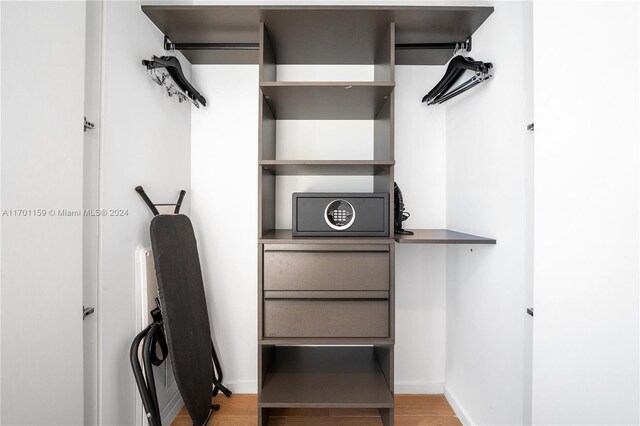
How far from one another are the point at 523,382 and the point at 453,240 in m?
0.62

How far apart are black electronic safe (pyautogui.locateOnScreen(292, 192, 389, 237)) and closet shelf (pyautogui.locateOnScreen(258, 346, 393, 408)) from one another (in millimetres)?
760

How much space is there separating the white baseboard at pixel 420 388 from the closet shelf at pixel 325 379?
1.12 feet

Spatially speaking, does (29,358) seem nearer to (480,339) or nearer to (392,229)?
(392,229)

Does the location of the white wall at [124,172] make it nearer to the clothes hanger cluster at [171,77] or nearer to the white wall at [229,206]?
the clothes hanger cluster at [171,77]

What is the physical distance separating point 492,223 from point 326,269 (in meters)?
0.80

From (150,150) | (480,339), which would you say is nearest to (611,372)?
(480,339)

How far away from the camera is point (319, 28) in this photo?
145cm

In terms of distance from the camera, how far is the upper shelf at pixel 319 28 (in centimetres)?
135

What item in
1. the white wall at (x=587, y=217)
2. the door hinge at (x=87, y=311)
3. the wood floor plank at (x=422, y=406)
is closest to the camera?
the white wall at (x=587, y=217)

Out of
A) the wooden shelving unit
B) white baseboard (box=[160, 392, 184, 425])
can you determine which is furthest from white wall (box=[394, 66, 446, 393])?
white baseboard (box=[160, 392, 184, 425])

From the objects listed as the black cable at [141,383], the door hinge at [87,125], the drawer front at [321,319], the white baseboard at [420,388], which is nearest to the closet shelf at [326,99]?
the door hinge at [87,125]

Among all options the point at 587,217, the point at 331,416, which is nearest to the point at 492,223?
the point at 587,217

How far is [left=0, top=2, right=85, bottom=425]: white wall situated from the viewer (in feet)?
2.67

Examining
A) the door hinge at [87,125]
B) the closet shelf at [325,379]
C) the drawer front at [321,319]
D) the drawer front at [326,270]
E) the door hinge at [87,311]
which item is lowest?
the closet shelf at [325,379]
